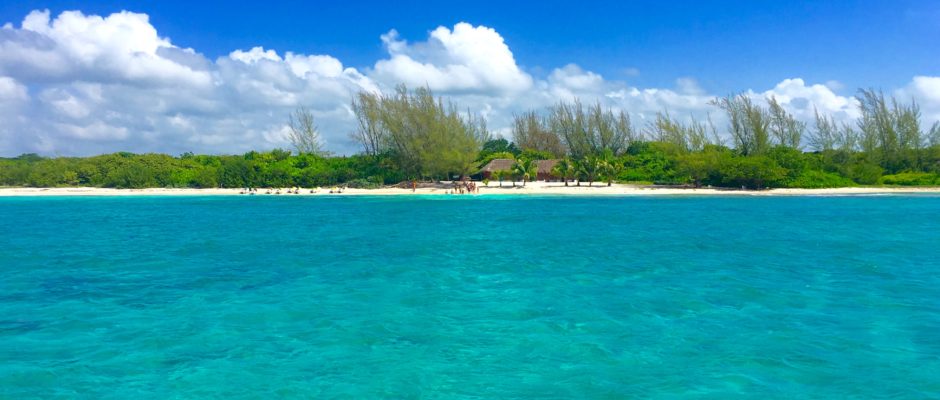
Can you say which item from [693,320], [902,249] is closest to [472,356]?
[693,320]

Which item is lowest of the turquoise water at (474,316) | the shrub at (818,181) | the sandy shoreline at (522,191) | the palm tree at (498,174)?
the turquoise water at (474,316)

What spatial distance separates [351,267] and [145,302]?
625 cm

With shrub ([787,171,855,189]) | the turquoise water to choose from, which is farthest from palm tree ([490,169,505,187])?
the turquoise water

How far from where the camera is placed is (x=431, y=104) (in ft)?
250

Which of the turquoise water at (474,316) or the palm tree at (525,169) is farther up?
the palm tree at (525,169)

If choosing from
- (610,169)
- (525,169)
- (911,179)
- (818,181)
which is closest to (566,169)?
(610,169)

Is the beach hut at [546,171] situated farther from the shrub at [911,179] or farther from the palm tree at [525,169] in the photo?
the shrub at [911,179]

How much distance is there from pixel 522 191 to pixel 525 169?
8277 mm

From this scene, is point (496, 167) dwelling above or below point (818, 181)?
above

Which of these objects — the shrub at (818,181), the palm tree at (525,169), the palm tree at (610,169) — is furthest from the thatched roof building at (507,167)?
the shrub at (818,181)

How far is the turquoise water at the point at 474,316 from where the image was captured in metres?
8.68

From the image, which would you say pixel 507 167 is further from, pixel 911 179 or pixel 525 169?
pixel 911 179

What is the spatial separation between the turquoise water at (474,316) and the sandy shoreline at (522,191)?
35598 mm

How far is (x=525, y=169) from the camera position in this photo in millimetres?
72750
